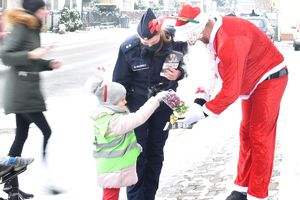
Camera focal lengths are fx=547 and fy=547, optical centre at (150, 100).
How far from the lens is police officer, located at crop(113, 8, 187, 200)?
4219mm

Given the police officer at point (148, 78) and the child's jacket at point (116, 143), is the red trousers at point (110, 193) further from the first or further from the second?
the police officer at point (148, 78)

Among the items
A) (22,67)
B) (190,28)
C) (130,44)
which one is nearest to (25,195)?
(22,67)

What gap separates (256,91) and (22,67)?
2.06m

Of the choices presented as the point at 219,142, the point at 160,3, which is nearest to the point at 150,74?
the point at 219,142

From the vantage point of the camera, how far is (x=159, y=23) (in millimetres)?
4145

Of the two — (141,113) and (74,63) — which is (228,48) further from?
(74,63)

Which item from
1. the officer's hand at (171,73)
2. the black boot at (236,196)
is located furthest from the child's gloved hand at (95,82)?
the black boot at (236,196)

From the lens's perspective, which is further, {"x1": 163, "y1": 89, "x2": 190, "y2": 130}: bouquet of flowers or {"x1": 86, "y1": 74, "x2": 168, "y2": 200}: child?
{"x1": 163, "y1": 89, "x2": 190, "y2": 130}: bouquet of flowers

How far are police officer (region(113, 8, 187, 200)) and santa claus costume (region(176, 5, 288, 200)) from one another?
9.6 inches

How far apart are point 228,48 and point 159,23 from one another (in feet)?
1.85

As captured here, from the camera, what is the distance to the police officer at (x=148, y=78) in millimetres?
4219

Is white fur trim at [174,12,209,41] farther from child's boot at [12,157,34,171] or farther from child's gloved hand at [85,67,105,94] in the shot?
child's boot at [12,157,34,171]

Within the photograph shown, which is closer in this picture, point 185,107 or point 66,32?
point 185,107

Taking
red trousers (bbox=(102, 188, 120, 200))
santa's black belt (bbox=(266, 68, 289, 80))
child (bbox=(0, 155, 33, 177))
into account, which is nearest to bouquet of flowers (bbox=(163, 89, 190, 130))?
red trousers (bbox=(102, 188, 120, 200))
